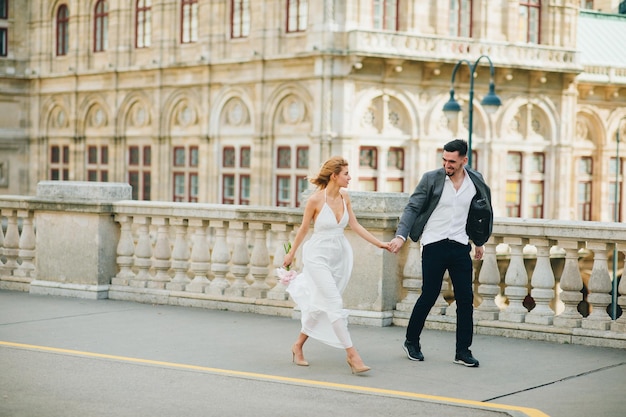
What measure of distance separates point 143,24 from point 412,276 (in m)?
36.1

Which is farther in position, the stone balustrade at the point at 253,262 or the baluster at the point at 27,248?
the baluster at the point at 27,248

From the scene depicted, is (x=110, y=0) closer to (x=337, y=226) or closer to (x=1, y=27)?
(x=1, y=27)

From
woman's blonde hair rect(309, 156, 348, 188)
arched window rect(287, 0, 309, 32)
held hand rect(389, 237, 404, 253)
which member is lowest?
held hand rect(389, 237, 404, 253)

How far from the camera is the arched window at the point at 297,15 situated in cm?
3994

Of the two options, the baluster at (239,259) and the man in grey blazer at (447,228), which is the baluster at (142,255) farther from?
the man in grey blazer at (447,228)

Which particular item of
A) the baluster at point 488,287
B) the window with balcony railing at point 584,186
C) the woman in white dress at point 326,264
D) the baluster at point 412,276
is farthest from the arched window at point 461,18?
the woman in white dress at point 326,264

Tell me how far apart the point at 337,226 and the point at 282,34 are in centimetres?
3096

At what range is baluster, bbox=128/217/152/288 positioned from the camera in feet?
46.2

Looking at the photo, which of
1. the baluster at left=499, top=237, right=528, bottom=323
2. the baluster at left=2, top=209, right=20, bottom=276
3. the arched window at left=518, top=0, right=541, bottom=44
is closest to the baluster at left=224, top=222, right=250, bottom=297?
the baluster at left=499, top=237, right=528, bottom=323

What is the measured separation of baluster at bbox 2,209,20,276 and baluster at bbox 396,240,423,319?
18.6 feet

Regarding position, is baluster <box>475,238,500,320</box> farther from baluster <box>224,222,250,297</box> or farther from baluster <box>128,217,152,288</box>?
baluster <box>128,217,152,288</box>

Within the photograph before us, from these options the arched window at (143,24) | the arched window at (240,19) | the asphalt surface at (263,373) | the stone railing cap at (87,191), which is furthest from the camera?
the arched window at (143,24)

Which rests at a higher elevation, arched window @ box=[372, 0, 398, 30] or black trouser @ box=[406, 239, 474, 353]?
arched window @ box=[372, 0, 398, 30]

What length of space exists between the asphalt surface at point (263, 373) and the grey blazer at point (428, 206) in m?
1.08
